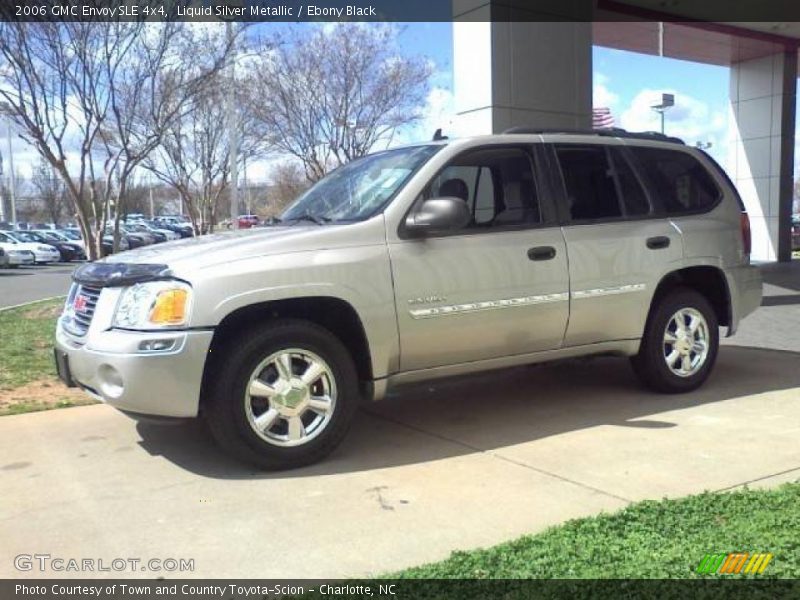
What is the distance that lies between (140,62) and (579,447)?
11.9 metres

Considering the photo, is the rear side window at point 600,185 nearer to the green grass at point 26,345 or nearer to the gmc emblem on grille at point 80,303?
the gmc emblem on grille at point 80,303

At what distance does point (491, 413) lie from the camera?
18.7ft

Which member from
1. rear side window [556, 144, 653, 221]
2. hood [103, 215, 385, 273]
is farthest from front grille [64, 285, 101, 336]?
rear side window [556, 144, 653, 221]

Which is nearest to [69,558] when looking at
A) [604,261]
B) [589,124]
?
[604,261]

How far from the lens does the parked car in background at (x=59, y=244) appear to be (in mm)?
36562

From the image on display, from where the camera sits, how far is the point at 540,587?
292 cm

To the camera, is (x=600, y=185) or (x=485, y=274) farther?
(x=600, y=185)

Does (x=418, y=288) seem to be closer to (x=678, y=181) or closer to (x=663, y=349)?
(x=663, y=349)

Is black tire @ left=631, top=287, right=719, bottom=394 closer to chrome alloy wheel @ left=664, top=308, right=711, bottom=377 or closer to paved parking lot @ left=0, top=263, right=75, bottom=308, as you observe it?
chrome alloy wheel @ left=664, top=308, right=711, bottom=377

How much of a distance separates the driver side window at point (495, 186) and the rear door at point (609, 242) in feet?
0.90

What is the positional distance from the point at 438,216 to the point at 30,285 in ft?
68.3

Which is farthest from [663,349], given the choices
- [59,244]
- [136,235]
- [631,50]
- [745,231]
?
[136,235]

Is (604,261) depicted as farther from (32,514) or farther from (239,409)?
(32,514)

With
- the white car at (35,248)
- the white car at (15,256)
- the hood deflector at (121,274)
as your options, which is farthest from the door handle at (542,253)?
the white car at (35,248)
